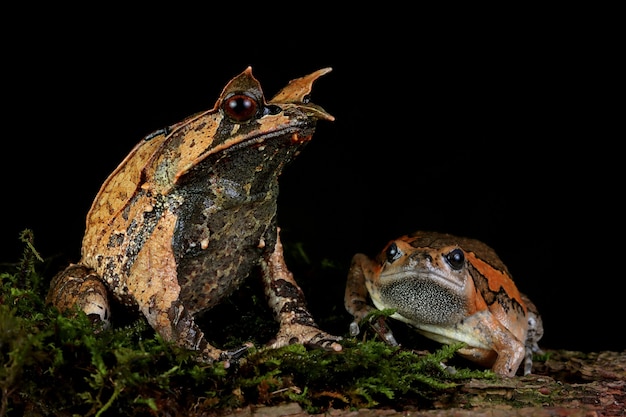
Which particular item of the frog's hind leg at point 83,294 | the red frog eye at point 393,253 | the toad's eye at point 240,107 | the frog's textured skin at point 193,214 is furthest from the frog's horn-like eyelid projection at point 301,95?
the frog's hind leg at point 83,294

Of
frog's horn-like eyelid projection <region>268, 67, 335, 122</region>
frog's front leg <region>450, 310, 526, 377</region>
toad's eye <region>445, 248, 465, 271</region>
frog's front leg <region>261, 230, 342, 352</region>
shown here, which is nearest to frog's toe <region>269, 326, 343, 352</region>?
frog's front leg <region>261, 230, 342, 352</region>

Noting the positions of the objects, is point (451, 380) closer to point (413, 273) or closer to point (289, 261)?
point (413, 273)

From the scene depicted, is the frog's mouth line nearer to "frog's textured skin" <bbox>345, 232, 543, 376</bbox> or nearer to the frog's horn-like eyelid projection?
"frog's textured skin" <bbox>345, 232, 543, 376</bbox>

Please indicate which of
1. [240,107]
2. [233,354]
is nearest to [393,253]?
[233,354]

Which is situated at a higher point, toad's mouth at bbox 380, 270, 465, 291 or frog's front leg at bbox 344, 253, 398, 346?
toad's mouth at bbox 380, 270, 465, 291

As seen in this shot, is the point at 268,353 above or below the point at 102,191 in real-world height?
below

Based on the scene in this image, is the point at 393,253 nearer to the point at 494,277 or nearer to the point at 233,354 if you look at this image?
the point at 494,277

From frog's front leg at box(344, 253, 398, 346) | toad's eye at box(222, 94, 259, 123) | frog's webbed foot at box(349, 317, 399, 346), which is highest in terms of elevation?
toad's eye at box(222, 94, 259, 123)

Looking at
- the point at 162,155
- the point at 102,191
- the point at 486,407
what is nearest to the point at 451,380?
the point at 486,407
